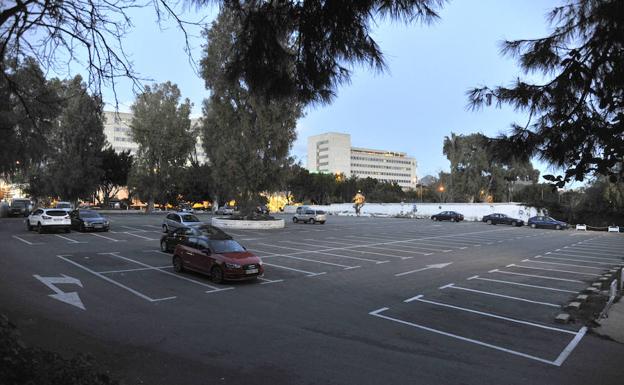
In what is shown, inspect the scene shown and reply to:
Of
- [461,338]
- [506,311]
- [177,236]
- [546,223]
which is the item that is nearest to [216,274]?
[177,236]

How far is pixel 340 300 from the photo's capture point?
1120 centimetres

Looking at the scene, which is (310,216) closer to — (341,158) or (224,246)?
(224,246)

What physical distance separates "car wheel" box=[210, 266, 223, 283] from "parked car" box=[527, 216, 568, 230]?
146ft

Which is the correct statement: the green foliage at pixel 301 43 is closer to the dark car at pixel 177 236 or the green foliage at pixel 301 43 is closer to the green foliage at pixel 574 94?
the green foliage at pixel 574 94

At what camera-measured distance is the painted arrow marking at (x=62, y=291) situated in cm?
1031

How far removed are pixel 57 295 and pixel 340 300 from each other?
23.7 feet

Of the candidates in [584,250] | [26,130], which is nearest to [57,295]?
[26,130]

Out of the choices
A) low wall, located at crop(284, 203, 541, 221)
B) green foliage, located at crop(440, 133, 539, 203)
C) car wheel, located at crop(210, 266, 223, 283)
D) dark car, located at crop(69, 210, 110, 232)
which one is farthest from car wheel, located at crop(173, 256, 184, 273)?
green foliage, located at crop(440, 133, 539, 203)

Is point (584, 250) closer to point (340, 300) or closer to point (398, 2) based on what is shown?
point (340, 300)

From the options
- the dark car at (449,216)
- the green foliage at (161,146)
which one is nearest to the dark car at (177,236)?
the green foliage at (161,146)

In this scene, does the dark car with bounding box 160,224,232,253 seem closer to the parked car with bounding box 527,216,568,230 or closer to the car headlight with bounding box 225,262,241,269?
the car headlight with bounding box 225,262,241,269

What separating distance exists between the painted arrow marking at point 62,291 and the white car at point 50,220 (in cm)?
1646

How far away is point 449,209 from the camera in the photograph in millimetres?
63406

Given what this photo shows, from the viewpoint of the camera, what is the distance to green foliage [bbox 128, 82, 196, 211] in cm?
5812
